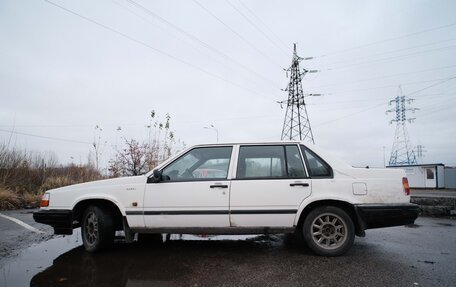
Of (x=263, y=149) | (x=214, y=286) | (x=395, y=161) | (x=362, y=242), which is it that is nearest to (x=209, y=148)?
(x=263, y=149)

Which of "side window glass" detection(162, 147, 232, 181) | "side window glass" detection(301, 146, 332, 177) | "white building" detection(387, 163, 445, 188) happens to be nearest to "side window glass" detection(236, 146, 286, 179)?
"side window glass" detection(162, 147, 232, 181)

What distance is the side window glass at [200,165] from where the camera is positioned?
174 inches

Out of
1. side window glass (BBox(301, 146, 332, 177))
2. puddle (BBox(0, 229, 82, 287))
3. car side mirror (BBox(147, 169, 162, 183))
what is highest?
side window glass (BBox(301, 146, 332, 177))

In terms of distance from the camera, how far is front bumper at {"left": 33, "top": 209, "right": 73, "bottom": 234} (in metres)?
4.49

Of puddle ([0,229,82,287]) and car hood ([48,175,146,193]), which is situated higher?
car hood ([48,175,146,193])

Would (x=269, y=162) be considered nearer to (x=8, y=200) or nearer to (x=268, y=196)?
(x=268, y=196)

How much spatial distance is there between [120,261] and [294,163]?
2828mm

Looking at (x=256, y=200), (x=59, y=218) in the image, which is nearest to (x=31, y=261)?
(x=59, y=218)

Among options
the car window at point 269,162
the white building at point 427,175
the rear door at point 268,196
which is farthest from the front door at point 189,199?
the white building at point 427,175

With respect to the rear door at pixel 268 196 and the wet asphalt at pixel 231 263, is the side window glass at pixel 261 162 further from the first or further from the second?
the wet asphalt at pixel 231 263

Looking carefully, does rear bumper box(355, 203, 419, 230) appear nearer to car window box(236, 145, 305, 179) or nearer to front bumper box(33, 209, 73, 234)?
car window box(236, 145, 305, 179)

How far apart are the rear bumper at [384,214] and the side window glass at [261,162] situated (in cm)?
120

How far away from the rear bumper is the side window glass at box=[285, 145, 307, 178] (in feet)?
2.94

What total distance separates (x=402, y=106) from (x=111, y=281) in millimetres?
56213
